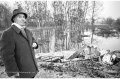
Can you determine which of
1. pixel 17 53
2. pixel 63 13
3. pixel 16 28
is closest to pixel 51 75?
pixel 17 53

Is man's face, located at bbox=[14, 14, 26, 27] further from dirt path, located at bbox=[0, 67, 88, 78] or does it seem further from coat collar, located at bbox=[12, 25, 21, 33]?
dirt path, located at bbox=[0, 67, 88, 78]

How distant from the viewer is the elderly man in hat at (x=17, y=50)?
1699mm

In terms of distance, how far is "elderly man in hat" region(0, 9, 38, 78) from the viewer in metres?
1.70

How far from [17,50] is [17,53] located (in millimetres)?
60

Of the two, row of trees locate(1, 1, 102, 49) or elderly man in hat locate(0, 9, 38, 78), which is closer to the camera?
elderly man in hat locate(0, 9, 38, 78)

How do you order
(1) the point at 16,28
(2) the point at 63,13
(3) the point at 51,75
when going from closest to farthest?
(1) the point at 16,28 < (3) the point at 51,75 < (2) the point at 63,13

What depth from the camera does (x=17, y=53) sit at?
1.85m

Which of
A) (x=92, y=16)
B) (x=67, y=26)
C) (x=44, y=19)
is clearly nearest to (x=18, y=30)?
(x=92, y=16)

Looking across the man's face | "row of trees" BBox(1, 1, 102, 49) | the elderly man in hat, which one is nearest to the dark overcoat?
the elderly man in hat

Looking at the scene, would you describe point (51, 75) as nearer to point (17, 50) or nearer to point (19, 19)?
point (17, 50)

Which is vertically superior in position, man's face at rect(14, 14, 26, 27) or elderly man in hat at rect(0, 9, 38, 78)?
man's face at rect(14, 14, 26, 27)

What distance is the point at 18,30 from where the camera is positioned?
182 centimetres

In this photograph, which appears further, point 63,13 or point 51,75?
point 63,13

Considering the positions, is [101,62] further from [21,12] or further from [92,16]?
[92,16]
